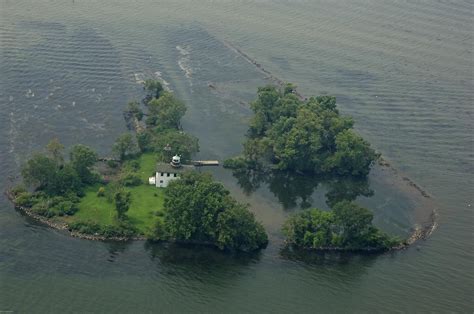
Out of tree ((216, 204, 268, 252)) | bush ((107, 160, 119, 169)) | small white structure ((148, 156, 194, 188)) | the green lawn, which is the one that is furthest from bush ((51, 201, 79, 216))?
tree ((216, 204, 268, 252))

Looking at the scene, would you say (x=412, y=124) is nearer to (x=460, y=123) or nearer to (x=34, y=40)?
(x=460, y=123)

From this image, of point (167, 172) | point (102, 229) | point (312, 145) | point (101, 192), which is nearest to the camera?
point (102, 229)

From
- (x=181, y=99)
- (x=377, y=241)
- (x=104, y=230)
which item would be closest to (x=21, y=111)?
(x=181, y=99)

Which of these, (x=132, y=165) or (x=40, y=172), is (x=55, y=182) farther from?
(x=132, y=165)

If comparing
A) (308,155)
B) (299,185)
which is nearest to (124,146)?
(299,185)

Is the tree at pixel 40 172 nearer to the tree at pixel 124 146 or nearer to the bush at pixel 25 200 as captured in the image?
the bush at pixel 25 200

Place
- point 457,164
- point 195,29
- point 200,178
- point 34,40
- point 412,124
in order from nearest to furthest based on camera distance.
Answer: point 200,178 → point 457,164 → point 412,124 → point 34,40 → point 195,29

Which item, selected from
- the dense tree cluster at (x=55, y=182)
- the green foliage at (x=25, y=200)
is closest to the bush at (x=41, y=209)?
the dense tree cluster at (x=55, y=182)

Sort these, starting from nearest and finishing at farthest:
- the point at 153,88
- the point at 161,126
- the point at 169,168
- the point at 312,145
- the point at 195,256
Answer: the point at 195,256 → the point at 169,168 → the point at 312,145 → the point at 161,126 → the point at 153,88
